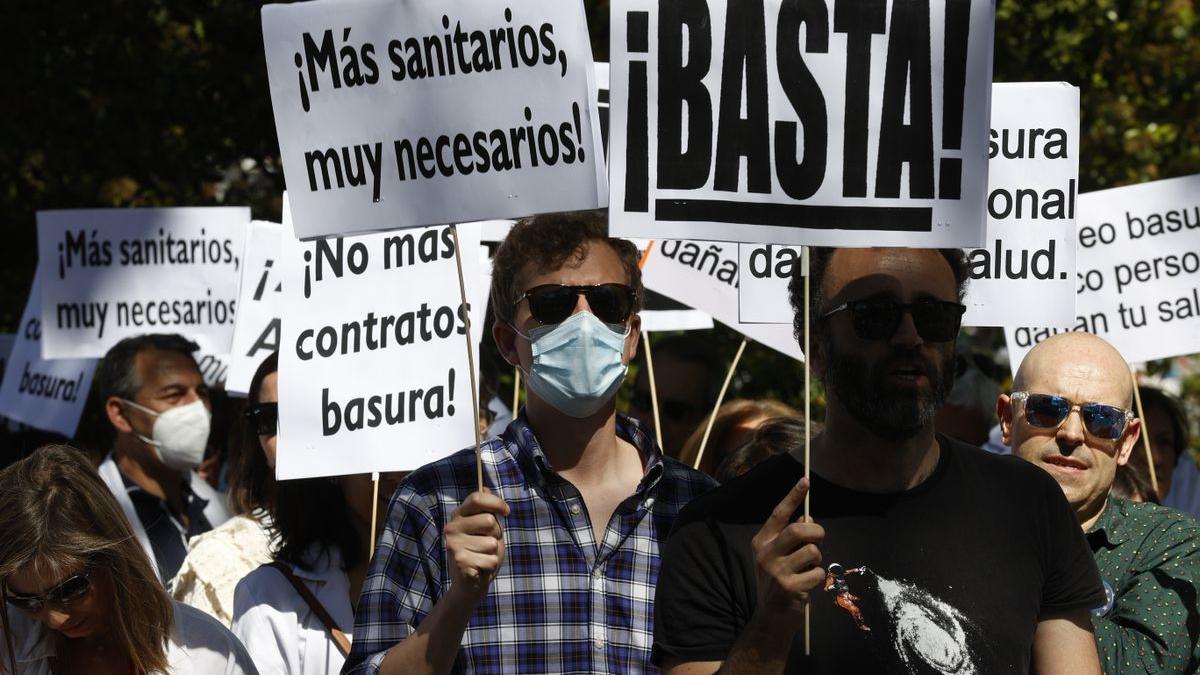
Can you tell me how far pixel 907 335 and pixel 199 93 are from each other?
7908 millimetres

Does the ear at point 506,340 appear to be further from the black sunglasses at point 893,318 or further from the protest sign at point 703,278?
the protest sign at point 703,278

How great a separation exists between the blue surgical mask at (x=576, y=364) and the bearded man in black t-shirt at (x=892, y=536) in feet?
1.86

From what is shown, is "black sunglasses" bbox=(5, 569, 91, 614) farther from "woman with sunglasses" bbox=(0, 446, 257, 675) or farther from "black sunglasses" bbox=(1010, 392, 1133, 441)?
"black sunglasses" bbox=(1010, 392, 1133, 441)

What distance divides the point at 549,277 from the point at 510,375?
6.21 metres

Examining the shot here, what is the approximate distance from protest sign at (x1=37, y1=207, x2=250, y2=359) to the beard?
4.80m

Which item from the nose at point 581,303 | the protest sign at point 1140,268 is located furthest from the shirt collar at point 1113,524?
the protest sign at point 1140,268

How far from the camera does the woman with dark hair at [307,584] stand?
4.19 m

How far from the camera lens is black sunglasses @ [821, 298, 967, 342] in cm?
289

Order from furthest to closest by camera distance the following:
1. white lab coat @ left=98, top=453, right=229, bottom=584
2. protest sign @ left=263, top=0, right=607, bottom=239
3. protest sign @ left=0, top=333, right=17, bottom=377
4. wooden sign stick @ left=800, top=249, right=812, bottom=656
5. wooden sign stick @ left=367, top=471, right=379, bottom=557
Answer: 1. protest sign @ left=0, top=333, right=17, bottom=377
2. white lab coat @ left=98, top=453, right=229, bottom=584
3. wooden sign stick @ left=367, top=471, right=379, bottom=557
4. protest sign @ left=263, top=0, right=607, bottom=239
5. wooden sign stick @ left=800, top=249, right=812, bottom=656

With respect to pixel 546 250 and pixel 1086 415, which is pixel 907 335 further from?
pixel 1086 415

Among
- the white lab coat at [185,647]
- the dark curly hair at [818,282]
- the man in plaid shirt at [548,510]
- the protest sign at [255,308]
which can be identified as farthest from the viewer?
the protest sign at [255,308]

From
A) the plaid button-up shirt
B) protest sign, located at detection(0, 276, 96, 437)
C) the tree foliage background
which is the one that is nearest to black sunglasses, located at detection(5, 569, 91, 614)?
the plaid button-up shirt

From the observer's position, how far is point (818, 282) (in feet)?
10.1

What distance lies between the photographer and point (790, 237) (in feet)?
10.3
